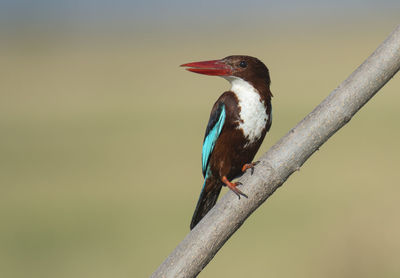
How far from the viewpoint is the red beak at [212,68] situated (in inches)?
94.4

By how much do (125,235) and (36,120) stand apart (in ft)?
66.4

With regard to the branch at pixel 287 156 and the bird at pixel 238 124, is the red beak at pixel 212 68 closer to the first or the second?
the bird at pixel 238 124

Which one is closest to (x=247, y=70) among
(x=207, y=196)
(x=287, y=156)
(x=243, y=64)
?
(x=243, y=64)

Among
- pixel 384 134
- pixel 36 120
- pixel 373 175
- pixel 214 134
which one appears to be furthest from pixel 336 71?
pixel 214 134

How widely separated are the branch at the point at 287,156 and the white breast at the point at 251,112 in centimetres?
114

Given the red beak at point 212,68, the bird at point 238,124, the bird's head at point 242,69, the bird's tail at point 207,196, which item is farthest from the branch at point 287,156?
the bird's tail at point 207,196

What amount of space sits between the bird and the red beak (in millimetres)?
215

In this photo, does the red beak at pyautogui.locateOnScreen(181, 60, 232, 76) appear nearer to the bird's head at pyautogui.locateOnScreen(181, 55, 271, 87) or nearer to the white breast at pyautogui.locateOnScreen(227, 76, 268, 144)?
the bird's head at pyautogui.locateOnScreen(181, 55, 271, 87)

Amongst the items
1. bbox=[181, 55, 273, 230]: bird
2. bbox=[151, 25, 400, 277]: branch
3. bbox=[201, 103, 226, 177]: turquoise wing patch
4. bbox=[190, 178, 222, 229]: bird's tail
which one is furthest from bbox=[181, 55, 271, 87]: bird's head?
bbox=[151, 25, 400, 277]: branch

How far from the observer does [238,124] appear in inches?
127

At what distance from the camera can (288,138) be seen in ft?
6.55

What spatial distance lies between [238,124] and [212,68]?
24.6 inches

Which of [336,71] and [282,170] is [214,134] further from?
[336,71]

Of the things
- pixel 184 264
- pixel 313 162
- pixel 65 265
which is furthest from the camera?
pixel 313 162
